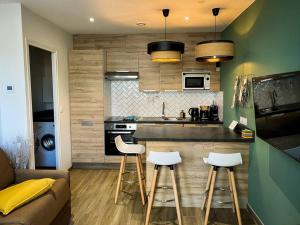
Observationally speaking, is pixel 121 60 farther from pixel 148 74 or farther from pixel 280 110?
pixel 280 110

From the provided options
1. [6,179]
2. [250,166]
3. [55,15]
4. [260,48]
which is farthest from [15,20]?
[250,166]

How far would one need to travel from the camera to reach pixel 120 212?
3273 mm

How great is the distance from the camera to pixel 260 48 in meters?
2.93

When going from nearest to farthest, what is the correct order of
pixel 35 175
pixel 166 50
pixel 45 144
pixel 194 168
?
pixel 35 175 < pixel 166 50 < pixel 194 168 < pixel 45 144

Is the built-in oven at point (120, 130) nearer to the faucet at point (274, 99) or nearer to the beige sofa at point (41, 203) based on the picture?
the beige sofa at point (41, 203)

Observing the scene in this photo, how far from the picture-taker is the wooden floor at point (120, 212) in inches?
120

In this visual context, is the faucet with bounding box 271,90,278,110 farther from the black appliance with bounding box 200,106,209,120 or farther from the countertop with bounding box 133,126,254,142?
the black appliance with bounding box 200,106,209,120

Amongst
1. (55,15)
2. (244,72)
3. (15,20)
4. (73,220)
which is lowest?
(73,220)

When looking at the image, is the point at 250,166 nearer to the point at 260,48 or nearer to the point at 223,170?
the point at 223,170

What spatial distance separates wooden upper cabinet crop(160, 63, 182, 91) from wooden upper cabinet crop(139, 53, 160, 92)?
0.32ft

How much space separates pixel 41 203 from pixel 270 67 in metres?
2.55

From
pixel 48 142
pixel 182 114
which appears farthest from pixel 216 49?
pixel 48 142

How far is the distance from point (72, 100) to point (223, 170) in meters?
3.02

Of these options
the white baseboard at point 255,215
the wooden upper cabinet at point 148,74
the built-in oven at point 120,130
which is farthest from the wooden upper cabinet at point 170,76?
the white baseboard at point 255,215
